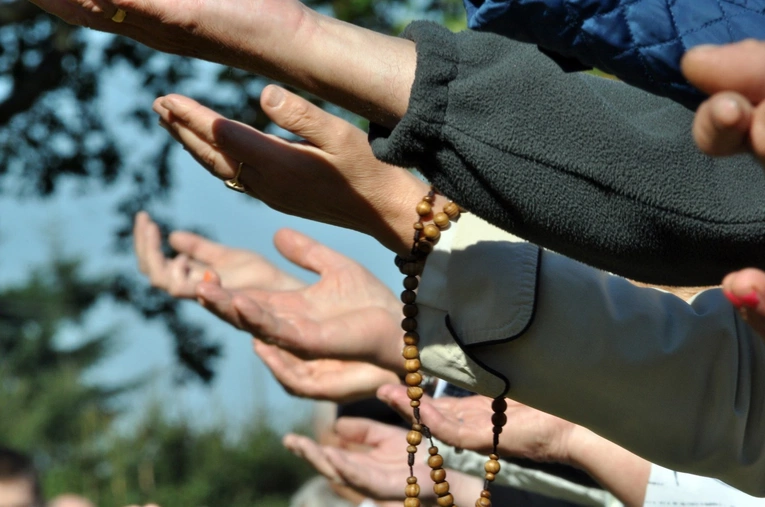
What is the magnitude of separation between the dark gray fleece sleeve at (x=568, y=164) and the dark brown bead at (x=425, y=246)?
240 mm

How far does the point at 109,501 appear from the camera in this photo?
564cm

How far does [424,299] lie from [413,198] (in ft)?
0.49

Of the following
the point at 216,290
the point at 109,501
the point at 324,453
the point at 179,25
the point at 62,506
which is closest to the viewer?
the point at 179,25

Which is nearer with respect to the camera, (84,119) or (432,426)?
(432,426)

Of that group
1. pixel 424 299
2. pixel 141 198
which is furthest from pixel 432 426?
pixel 141 198

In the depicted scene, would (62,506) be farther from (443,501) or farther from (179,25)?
(179,25)

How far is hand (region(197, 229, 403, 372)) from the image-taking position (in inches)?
82.2

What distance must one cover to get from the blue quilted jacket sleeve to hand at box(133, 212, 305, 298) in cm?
157

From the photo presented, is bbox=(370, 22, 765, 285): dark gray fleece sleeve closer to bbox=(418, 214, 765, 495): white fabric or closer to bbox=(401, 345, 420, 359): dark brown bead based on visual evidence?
bbox=(418, 214, 765, 495): white fabric

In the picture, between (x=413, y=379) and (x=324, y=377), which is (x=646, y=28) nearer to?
(x=413, y=379)

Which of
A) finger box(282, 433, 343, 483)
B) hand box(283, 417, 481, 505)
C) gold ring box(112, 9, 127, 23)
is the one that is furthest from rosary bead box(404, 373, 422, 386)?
finger box(282, 433, 343, 483)

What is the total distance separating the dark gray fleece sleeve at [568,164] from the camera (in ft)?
3.49

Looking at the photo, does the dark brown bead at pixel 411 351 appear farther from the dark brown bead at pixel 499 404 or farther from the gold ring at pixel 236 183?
the gold ring at pixel 236 183

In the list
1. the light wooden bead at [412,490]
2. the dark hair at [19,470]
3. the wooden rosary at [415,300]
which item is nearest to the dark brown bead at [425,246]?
the wooden rosary at [415,300]
